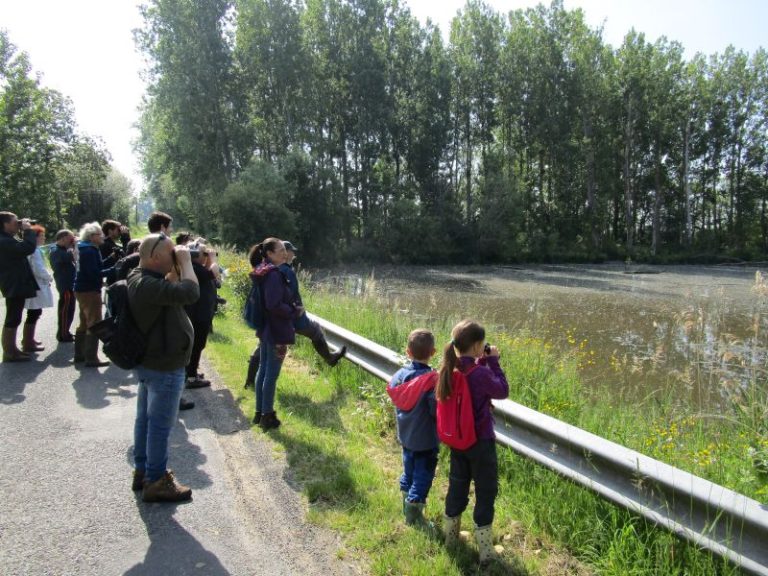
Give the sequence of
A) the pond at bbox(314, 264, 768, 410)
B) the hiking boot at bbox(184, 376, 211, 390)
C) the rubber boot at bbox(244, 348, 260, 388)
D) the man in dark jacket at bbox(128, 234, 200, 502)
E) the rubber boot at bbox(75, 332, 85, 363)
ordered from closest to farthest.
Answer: the man in dark jacket at bbox(128, 234, 200, 502), the rubber boot at bbox(244, 348, 260, 388), the hiking boot at bbox(184, 376, 211, 390), the pond at bbox(314, 264, 768, 410), the rubber boot at bbox(75, 332, 85, 363)

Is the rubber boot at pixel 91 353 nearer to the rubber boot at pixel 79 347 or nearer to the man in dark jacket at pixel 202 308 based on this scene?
the rubber boot at pixel 79 347

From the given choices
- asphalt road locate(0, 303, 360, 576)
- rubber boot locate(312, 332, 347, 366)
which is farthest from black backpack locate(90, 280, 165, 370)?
rubber boot locate(312, 332, 347, 366)

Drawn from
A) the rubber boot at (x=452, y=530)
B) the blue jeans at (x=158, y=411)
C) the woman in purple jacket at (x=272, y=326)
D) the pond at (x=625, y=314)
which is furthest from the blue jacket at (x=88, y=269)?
the rubber boot at (x=452, y=530)

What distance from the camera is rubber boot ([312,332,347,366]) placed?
6.84 metres

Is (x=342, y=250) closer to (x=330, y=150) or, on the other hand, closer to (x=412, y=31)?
(x=330, y=150)

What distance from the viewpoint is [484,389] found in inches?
127

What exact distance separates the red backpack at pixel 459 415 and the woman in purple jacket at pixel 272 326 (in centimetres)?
256

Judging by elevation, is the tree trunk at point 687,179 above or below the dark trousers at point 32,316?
above

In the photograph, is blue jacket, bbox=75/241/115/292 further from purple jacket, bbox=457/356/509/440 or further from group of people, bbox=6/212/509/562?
purple jacket, bbox=457/356/509/440

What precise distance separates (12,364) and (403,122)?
35698 millimetres

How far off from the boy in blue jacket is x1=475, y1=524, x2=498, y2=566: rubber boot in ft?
1.59

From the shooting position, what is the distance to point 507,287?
23.9 metres

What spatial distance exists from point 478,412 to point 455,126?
4097 cm

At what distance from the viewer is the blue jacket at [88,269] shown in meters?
7.61
